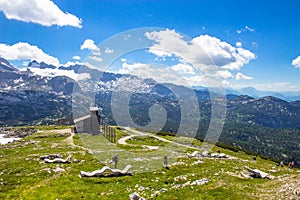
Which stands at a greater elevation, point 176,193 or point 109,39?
point 109,39

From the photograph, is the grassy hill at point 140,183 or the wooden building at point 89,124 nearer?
the grassy hill at point 140,183

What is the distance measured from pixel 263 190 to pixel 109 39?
26.4 m

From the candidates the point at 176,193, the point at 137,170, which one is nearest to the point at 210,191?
the point at 176,193

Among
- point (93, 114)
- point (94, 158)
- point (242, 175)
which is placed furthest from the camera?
point (93, 114)

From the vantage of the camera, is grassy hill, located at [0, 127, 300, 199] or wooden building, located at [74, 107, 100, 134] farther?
wooden building, located at [74, 107, 100, 134]

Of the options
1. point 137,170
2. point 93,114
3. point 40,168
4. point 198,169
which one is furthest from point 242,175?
point 93,114

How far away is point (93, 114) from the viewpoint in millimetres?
87188

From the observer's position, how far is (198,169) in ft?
116

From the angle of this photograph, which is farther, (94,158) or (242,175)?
(94,158)

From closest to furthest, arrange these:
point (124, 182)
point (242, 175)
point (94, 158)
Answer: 1. point (124, 182)
2. point (242, 175)
3. point (94, 158)

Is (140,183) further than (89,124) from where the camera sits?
No

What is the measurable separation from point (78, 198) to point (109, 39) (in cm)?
2101

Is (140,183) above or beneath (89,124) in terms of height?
beneath

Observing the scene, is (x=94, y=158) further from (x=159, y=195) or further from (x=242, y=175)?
(x=242, y=175)
